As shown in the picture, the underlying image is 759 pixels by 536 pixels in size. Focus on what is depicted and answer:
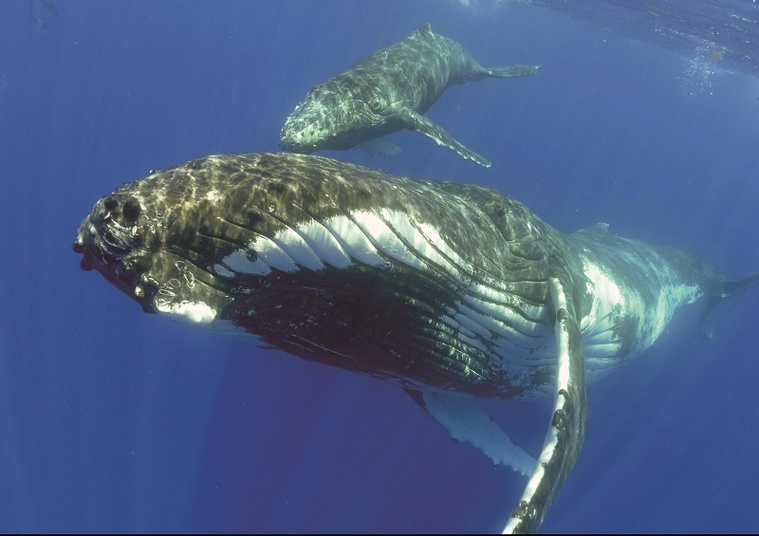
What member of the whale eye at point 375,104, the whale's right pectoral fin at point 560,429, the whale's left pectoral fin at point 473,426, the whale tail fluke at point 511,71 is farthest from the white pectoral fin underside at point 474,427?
the whale tail fluke at point 511,71

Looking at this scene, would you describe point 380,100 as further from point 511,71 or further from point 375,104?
point 511,71

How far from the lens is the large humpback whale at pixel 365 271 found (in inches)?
135

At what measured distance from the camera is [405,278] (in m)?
4.42

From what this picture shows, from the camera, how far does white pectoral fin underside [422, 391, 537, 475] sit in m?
8.72

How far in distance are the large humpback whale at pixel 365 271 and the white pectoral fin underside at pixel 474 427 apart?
5.88 ft

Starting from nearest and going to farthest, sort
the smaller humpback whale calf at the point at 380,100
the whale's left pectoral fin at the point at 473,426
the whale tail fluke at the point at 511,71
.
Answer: the whale's left pectoral fin at the point at 473,426 → the smaller humpback whale calf at the point at 380,100 → the whale tail fluke at the point at 511,71

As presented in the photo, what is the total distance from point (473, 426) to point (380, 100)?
8.49m

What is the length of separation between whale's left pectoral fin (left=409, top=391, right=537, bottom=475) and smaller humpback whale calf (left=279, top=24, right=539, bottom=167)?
6.16 metres

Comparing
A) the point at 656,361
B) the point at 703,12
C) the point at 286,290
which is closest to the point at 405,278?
the point at 286,290

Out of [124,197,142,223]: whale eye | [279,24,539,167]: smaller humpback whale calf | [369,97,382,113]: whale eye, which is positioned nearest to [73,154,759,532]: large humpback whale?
[124,197,142,223]: whale eye

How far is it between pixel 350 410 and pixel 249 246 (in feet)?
39.7

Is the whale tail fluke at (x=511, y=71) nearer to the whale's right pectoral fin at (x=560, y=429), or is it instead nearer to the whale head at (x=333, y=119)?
the whale head at (x=333, y=119)

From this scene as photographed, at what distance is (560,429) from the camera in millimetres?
4336

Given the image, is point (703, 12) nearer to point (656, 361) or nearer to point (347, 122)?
point (656, 361)
